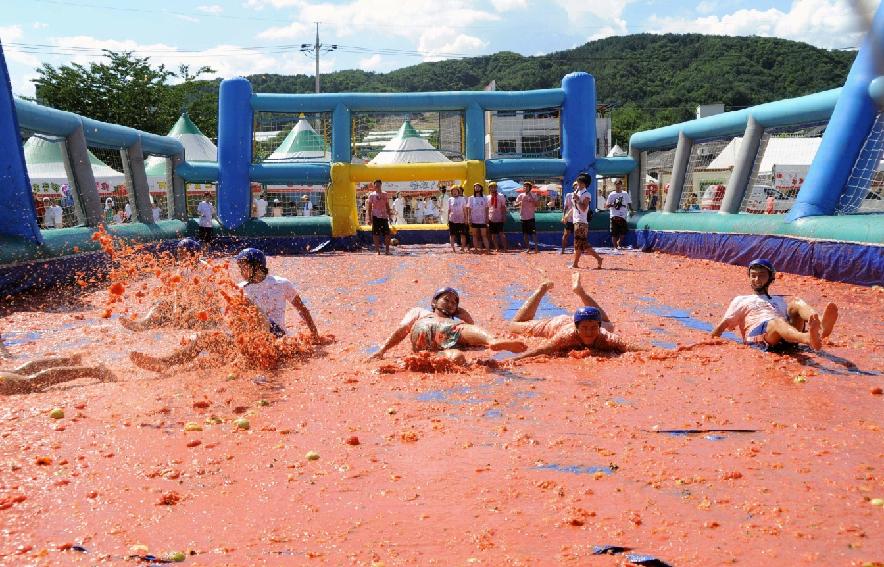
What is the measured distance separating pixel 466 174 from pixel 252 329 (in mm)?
14365

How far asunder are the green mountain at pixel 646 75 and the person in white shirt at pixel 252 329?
27267 mm

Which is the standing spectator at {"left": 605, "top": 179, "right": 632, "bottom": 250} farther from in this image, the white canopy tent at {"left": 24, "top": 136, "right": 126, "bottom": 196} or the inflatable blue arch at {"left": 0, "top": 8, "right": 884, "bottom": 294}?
the white canopy tent at {"left": 24, "top": 136, "right": 126, "bottom": 196}

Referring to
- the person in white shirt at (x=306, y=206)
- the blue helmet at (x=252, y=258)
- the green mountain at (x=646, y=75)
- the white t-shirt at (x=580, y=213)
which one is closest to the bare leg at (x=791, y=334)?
the blue helmet at (x=252, y=258)

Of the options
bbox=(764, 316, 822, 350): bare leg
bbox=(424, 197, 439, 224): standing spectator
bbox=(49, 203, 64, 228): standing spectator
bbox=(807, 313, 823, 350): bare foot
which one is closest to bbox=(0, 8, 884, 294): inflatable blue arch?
bbox=(49, 203, 64, 228): standing spectator

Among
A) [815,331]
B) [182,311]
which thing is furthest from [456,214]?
[815,331]

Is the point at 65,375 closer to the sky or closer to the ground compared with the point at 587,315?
closer to the ground

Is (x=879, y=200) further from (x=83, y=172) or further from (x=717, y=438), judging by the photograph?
(x=83, y=172)

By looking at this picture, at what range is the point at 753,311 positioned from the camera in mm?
6914

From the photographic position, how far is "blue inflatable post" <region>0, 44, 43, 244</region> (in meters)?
11.2

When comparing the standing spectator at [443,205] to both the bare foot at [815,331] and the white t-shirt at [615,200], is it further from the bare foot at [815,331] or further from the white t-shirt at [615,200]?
the bare foot at [815,331]

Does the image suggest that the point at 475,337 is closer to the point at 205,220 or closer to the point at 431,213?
the point at 205,220

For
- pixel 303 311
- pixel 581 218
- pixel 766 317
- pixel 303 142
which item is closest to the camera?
pixel 766 317

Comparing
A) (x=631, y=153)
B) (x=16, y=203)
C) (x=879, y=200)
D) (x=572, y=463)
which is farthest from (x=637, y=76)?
(x=572, y=463)

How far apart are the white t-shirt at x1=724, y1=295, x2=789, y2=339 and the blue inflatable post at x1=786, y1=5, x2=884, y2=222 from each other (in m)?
6.59
